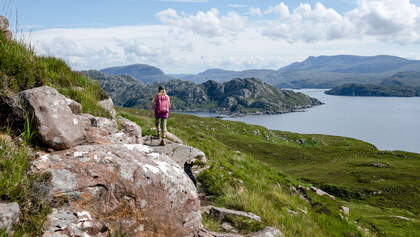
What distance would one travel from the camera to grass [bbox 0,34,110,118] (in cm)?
833

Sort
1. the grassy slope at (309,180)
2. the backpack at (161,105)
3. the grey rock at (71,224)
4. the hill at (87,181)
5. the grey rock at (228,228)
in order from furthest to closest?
the backpack at (161,105) → the grassy slope at (309,180) → the grey rock at (228,228) → the hill at (87,181) → the grey rock at (71,224)

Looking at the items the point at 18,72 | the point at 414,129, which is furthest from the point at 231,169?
the point at 414,129

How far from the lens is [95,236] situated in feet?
19.1

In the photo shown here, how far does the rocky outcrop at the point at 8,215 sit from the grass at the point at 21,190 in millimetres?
191

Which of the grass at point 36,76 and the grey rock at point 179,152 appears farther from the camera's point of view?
the grey rock at point 179,152

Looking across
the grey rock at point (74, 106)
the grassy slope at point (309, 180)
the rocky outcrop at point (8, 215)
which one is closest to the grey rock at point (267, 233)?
the grassy slope at point (309, 180)

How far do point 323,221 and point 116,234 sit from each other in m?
13.5

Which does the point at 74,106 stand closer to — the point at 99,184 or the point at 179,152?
the point at 99,184

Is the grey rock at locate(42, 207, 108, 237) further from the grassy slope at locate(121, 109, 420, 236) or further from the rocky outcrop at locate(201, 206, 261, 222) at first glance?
the rocky outcrop at locate(201, 206, 261, 222)

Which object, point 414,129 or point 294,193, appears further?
point 414,129

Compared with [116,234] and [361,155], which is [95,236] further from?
[361,155]

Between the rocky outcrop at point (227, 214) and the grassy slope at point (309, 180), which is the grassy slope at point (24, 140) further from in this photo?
the rocky outcrop at point (227, 214)

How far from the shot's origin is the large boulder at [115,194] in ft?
19.3

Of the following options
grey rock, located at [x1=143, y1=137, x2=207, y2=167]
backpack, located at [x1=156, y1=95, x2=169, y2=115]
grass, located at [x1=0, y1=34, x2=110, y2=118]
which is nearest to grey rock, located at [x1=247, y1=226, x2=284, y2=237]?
grey rock, located at [x1=143, y1=137, x2=207, y2=167]
